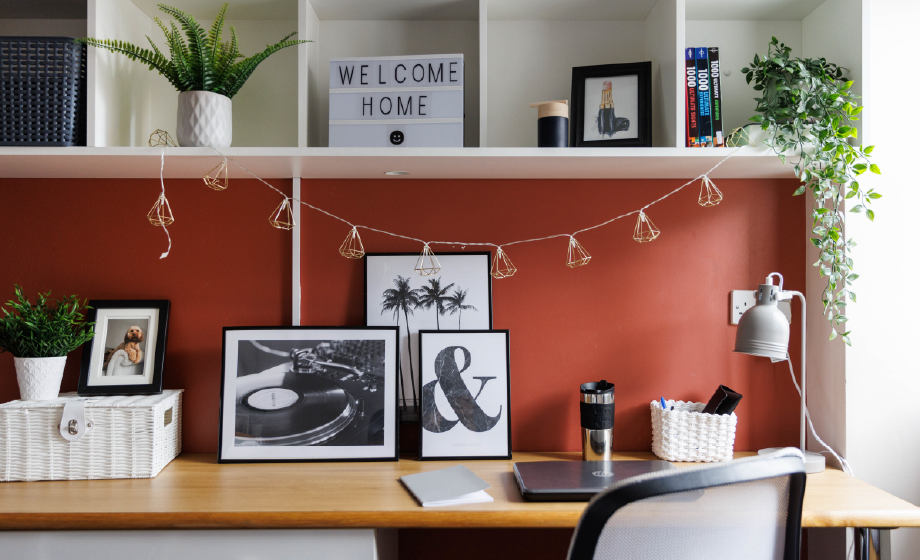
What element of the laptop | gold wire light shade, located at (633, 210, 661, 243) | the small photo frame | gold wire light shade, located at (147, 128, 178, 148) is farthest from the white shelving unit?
the laptop

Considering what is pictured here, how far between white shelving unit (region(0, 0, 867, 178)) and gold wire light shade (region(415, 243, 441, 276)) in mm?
235

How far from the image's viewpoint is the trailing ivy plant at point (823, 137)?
1.31m

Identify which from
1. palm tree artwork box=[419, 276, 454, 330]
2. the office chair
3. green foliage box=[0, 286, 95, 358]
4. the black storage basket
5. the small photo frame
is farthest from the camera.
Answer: palm tree artwork box=[419, 276, 454, 330]

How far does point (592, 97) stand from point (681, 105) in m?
0.24

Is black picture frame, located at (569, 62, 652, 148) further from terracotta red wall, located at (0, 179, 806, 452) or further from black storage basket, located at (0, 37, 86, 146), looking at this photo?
black storage basket, located at (0, 37, 86, 146)

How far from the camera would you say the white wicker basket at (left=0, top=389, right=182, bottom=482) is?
4.32 ft

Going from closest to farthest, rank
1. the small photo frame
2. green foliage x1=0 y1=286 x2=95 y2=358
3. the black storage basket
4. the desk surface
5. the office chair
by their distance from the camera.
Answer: the office chair → the desk surface → the black storage basket → green foliage x1=0 y1=286 x2=95 y2=358 → the small photo frame

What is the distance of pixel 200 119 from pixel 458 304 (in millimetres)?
831

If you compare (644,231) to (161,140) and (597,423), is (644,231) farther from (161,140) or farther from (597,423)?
(161,140)

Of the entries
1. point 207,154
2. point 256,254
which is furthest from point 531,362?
point 207,154

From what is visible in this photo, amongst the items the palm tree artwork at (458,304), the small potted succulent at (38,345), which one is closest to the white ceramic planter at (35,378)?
the small potted succulent at (38,345)

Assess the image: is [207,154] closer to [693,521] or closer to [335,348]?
[335,348]

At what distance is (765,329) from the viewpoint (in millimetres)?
1356

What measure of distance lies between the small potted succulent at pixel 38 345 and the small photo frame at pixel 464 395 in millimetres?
932
